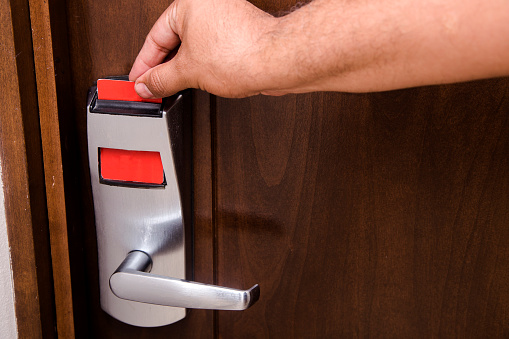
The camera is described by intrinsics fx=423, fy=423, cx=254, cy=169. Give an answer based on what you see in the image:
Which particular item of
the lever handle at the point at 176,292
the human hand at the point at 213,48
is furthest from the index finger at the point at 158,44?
the lever handle at the point at 176,292

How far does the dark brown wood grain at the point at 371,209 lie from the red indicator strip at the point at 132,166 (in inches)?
3.2

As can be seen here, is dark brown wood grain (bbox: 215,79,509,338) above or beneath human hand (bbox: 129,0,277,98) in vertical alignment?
beneath

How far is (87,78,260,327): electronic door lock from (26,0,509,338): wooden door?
5 cm

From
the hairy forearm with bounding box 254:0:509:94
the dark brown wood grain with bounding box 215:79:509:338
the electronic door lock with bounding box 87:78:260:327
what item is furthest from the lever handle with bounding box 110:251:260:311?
the hairy forearm with bounding box 254:0:509:94

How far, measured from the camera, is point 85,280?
55cm

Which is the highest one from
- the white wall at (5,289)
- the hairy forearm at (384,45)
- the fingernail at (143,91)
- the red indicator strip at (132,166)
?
the hairy forearm at (384,45)

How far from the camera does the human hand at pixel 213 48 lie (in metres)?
0.36

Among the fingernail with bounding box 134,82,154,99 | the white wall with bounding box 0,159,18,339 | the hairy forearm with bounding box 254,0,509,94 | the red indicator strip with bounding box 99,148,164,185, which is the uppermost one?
the hairy forearm with bounding box 254,0,509,94

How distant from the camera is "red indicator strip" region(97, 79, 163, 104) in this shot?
0.43 metres

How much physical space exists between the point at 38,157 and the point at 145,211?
0.14 m

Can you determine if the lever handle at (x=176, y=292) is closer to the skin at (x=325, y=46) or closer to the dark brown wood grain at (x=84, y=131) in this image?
the dark brown wood grain at (x=84, y=131)

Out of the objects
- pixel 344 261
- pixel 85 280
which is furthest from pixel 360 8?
pixel 85 280

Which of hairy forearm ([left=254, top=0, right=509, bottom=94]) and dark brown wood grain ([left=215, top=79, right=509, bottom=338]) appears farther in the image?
dark brown wood grain ([left=215, top=79, right=509, bottom=338])

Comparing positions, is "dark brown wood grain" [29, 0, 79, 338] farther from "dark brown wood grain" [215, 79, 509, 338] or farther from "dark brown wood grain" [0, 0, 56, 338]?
"dark brown wood grain" [215, 79, 509, 338]
